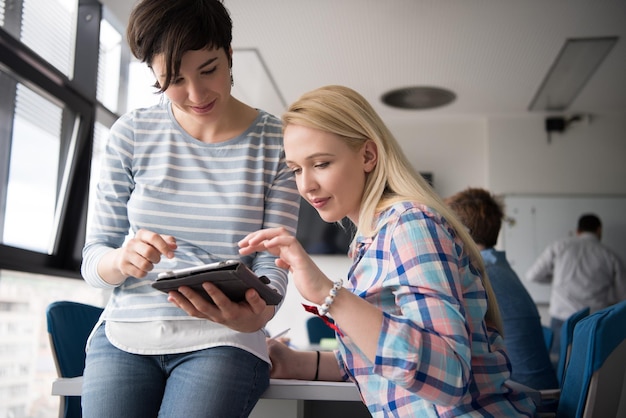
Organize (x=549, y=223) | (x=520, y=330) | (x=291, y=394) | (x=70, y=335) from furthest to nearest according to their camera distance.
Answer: (x=549, y=223) < (x=520, y=330) < (x=70, y=335) < (x=291, y=394)

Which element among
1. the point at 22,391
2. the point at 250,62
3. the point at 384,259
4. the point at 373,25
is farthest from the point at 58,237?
the point at 384,259

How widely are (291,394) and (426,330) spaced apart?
0.39m

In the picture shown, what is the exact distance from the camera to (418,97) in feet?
18.8

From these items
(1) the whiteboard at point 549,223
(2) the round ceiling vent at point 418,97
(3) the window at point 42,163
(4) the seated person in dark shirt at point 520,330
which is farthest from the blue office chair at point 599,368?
(1) the whiteboard at point 549,223

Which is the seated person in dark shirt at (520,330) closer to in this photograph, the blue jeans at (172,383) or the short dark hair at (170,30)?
the blue jeans at (172,383)

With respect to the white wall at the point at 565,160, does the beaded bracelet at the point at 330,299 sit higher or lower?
lower

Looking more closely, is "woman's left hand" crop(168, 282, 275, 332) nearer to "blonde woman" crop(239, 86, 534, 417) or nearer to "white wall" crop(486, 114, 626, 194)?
"blonde woman" crop(239, 86, 534, 417)

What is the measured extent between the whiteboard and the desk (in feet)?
15.6

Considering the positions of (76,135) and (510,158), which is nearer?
(76,135)

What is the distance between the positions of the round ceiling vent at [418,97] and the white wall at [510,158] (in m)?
0.38

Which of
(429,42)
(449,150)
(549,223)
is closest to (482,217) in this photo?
(429,42)

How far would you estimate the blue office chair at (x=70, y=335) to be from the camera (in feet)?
5.28

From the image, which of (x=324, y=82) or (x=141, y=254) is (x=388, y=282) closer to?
(x=141, y=254)

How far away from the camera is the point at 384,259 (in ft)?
3.85
